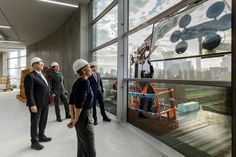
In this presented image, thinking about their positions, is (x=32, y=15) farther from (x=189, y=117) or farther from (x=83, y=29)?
(x=189, y=117)

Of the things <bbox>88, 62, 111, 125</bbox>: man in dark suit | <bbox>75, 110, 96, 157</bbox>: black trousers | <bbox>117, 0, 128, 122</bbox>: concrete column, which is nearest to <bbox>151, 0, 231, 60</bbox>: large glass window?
<bbox>117, 0, 128, 122</bbox>: concrete column

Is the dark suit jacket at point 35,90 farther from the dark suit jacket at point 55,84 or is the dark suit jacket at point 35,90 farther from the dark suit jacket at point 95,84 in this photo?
the dark suit jacket at point 55,84

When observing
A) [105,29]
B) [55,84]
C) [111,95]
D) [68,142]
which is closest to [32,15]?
[105,29]

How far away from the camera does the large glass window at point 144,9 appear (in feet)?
10.2

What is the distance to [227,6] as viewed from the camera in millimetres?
2045

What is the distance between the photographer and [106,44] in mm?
5434

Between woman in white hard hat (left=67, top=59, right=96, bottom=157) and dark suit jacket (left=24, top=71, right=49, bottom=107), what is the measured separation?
1070 millimetres

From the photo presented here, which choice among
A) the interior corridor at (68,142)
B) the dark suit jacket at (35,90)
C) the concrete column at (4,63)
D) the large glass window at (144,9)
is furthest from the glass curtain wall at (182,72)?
the concrete column at (4,63)

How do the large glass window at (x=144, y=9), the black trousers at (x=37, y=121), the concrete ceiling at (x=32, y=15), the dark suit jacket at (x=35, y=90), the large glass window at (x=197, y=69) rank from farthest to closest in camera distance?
the concrete ceiling at (x=32, y=15), the large glass window at (x=144, y=9), the black trousers at (x=37, y=121), the dark suit jacket at (x=35, y=90), the large glass window at (x=197, y=69)

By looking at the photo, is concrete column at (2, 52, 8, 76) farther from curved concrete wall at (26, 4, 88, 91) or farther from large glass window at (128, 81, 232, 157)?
large glass window at (128, 81, 232, 157)

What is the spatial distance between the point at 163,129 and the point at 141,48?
1713 mm

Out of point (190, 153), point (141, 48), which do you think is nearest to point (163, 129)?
point (190, 153)

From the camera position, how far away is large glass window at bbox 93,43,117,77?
5.18m

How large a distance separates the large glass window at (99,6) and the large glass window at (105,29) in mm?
309
